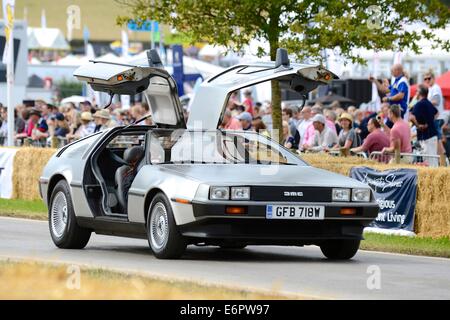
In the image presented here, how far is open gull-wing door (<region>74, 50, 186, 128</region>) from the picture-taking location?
43.1ft

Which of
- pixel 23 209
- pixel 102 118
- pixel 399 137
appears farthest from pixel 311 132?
pixel 23 209

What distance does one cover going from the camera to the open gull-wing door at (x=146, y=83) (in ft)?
43.1

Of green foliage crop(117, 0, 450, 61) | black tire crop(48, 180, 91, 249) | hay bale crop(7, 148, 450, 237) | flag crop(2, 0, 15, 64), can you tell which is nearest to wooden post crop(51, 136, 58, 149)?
flag crop(2, 0, 15, 64)

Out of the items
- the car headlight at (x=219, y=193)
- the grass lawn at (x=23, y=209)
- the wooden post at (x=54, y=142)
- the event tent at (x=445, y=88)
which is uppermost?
the event tent at (x=445, y=88)

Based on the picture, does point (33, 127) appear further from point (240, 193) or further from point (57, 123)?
point (240, 193)

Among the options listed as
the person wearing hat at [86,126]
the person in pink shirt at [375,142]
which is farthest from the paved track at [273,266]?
the person wearing hat at [86,126]

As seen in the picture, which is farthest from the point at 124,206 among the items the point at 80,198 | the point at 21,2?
the point at 21,2

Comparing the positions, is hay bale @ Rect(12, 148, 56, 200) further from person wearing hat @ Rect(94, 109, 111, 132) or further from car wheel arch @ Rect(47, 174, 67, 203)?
car wheel arch @ Rect(47, 174, 67, 203)

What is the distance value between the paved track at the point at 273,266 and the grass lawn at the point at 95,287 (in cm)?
60

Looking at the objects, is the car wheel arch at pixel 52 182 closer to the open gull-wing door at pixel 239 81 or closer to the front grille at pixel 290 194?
the open gull-wing door at pixel 239 81

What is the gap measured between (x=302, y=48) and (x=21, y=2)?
204 feet

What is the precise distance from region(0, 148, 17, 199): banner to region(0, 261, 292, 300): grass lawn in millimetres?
12732

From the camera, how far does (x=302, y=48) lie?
19703 millimetres

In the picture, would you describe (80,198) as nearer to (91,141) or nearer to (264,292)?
(91,141)
